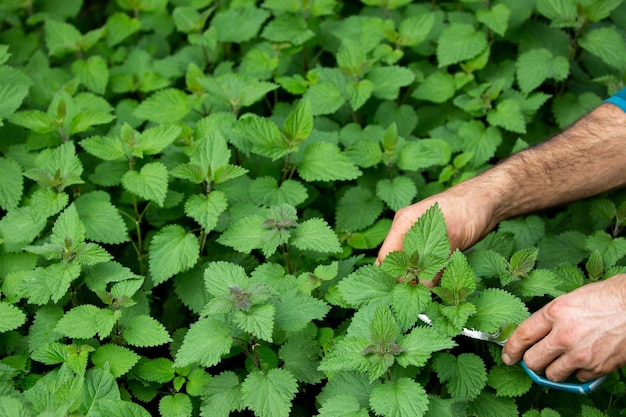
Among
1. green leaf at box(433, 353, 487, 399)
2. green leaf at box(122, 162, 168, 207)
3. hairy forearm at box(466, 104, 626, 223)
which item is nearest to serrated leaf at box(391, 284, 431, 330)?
green leaf at box(433, 353, 487, 399)

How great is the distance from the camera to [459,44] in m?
3.97

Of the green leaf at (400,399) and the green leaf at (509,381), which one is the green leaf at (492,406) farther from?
the green leaf at (400,399)

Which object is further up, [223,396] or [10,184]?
[10,184]

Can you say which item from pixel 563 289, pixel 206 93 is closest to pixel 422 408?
pixel 563 289

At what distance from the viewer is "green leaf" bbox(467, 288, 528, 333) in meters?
2.57

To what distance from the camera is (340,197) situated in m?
3.64

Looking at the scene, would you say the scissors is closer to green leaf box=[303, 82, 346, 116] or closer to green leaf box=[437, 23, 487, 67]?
green leaf box=[303, 82, 346, 116]

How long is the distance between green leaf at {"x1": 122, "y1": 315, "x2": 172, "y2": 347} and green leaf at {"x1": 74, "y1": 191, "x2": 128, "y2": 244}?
1.24ft

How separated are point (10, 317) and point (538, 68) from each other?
2.79 meters

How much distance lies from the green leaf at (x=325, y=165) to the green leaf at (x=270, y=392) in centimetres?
96

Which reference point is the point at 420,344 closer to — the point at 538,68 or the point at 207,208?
the point at 207,208

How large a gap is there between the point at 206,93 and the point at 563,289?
202 centimetres

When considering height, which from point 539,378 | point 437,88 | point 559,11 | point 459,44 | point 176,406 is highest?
point 559,11

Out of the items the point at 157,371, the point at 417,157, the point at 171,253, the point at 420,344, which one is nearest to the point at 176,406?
the point at 157,371
